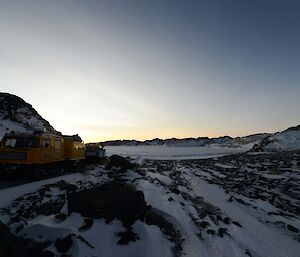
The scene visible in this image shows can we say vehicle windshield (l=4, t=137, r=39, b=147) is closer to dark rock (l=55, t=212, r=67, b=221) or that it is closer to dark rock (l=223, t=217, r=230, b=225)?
dark rock (l=55, t=212, r=67, b=221)

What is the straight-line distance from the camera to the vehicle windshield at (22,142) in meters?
20.3

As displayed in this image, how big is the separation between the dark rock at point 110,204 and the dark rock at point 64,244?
5.01 ft

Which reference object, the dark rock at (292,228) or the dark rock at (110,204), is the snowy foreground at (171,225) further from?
the dark rock at (110,204)

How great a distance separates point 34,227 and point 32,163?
1082 centimetres

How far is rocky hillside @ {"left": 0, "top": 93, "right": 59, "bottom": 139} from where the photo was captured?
63228 mm

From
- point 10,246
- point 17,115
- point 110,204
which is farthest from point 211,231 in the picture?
point 17,115

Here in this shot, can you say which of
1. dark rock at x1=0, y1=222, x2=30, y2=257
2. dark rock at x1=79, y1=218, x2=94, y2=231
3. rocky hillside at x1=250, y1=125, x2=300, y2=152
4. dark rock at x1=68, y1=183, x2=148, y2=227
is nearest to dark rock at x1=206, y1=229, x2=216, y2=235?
dark rock at x1=68, y1=183, x2=148, y2=227

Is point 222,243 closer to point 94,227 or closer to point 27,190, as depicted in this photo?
point 94,227

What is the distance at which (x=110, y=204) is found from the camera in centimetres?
1046

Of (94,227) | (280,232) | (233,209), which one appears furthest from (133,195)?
(233,209)

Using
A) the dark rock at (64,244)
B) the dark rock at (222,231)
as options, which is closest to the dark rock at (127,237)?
the dark rock at (64,244)

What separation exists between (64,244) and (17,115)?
6998cm

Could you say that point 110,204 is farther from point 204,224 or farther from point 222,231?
point 222,231

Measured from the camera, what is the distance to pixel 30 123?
71.8 m
